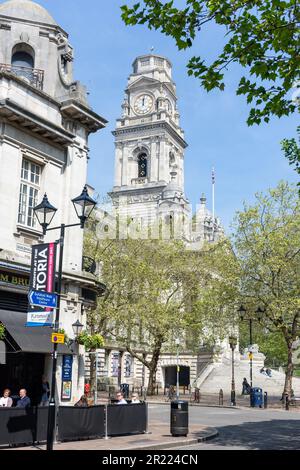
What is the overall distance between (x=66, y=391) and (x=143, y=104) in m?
89.1

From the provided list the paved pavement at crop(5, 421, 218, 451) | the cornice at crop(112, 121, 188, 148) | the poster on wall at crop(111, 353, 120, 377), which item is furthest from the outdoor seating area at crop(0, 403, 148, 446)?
the cornice at crop(112, 121, 188, 148)

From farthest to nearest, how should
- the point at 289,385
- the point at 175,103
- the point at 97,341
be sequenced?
the point at 175,103, the point at 289,385, the point at 97,341

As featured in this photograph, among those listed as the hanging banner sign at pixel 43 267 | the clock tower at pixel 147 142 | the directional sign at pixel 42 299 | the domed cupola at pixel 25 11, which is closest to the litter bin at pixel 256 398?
the hanging banner sign at pixel 43 267

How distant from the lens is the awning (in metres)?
18.4

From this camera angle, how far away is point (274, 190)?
4016 centimetres

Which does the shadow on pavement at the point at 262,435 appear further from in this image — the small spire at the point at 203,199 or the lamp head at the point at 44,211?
the small spire at the point at 203,199

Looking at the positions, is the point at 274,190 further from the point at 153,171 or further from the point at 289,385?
the point at 153,171

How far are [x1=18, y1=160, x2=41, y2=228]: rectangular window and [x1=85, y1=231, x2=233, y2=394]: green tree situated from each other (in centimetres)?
2100

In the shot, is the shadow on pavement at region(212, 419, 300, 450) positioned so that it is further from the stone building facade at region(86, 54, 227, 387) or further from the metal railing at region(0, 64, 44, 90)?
the stone building facade at region(86, 54, 227, 387)

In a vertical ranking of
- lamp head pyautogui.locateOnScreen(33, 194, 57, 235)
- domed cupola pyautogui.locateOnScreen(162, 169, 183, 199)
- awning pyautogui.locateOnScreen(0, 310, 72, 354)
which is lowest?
awning pyautogui.locateOnScreen(0, 310, 72, 354)

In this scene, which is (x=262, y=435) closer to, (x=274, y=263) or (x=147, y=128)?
(x=274, y=263)
